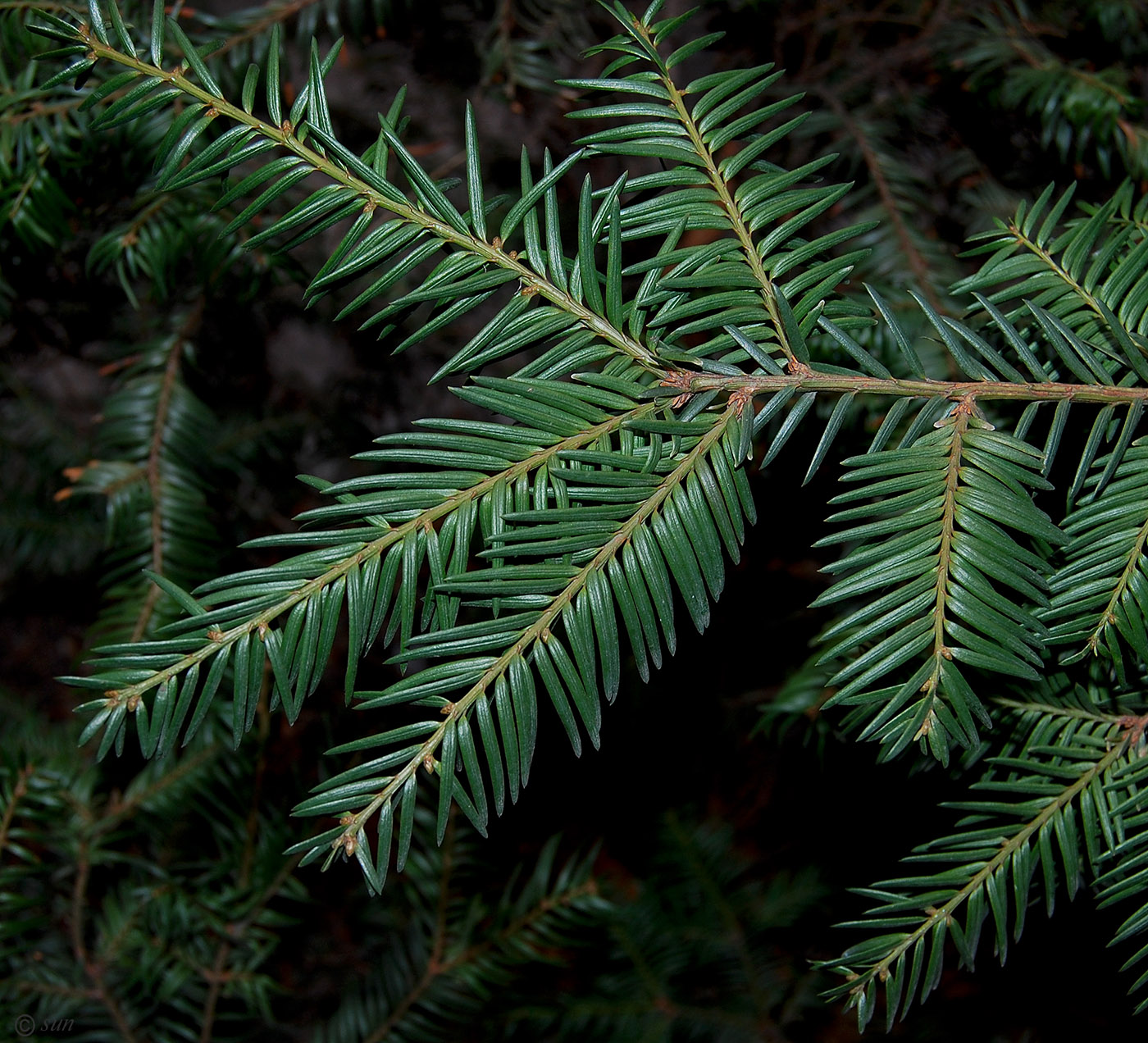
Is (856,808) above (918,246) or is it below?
→ below

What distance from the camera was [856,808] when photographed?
112 centimetres

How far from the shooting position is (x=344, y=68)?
1916 mm

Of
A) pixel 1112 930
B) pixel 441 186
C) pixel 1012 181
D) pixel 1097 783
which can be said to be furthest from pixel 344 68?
pixel 1112 930

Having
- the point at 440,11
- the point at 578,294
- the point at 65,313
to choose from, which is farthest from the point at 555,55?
the point at 578,294

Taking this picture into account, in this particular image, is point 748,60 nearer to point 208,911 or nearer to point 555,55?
point 555,55

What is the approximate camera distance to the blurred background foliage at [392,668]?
34.9 inches

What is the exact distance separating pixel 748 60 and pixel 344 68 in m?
1.17

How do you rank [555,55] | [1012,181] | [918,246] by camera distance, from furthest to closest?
[555,55] < [1012,181] < [918,246]

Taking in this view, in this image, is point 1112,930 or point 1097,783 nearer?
point 1097,783

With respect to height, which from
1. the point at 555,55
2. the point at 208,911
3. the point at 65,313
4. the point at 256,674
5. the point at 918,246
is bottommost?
the point at 208,911

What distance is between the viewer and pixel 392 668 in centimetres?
142

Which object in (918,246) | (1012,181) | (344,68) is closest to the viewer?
(918,246)

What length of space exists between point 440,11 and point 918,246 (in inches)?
31.2

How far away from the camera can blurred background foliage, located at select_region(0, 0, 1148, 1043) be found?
886 millimetres
